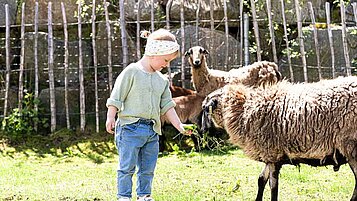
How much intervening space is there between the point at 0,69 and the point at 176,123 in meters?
8.33

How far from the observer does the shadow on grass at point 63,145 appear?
10727 millimetres

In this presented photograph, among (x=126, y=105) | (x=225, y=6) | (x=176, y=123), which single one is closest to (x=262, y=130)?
(x=176, y=123)

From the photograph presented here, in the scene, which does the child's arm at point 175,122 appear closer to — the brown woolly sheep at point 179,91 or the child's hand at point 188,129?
the child's hand at point 188,129

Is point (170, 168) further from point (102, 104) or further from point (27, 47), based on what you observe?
point (27, 47)

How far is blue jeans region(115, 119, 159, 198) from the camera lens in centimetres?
508

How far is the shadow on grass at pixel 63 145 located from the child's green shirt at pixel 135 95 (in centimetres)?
532

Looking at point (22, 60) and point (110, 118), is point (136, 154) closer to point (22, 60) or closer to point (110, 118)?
point (110, 118)

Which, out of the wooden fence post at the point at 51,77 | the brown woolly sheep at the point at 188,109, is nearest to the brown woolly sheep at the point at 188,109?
the brown woolly sheep at the point at 188,109

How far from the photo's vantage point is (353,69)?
12.3m

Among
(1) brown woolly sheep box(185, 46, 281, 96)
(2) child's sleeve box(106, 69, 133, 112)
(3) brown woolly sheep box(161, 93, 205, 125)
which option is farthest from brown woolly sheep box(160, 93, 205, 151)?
(2) child's sleeve box(106, 69, 133, 112)

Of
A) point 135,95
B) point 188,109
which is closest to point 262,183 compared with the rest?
point 135,95

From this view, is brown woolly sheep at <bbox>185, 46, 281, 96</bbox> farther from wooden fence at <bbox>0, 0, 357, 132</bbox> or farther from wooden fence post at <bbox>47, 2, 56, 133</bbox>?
wooden fence post at <bbox>47, 2, 56, 133</bbox>

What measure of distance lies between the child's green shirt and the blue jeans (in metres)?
0.08

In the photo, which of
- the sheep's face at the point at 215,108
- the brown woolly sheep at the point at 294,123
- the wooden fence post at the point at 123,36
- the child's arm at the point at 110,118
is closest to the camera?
the child's arm at the point at 110,118
